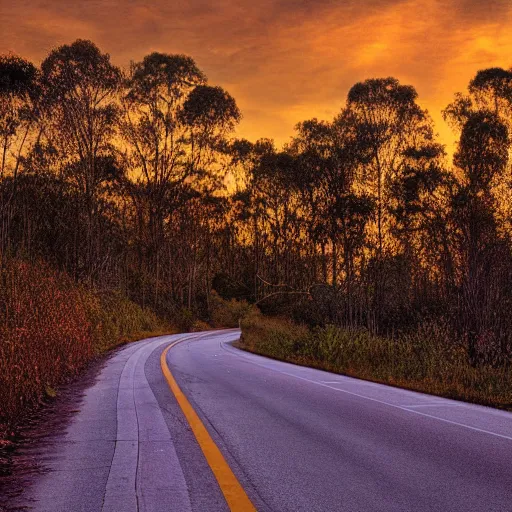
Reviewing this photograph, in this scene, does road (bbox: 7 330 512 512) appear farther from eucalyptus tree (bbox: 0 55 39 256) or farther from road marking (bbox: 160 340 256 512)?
eucalyptus tree (bbox: 0 55 39 256)

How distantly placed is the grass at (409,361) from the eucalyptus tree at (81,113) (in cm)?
1462

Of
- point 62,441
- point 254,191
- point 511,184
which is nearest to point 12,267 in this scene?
point 62,441

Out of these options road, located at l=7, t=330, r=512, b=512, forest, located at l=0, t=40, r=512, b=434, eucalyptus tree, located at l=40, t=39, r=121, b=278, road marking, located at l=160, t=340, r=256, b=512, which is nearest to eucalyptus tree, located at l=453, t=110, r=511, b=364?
forest, located at l=0, t=40, r=512, b=434

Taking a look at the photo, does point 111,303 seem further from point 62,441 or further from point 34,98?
point 62,441

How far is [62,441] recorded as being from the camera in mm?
6629

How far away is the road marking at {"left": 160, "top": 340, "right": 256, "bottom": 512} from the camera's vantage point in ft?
14.5

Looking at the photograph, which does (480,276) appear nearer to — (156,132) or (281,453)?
(281,453)

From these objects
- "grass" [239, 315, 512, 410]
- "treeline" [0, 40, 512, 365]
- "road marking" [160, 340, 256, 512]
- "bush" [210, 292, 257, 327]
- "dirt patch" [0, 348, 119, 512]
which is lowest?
"dirt patch" [0, 348, 119, 512]

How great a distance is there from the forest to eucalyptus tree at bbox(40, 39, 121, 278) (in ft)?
0.26

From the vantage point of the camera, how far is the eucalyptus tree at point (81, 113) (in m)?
31.3

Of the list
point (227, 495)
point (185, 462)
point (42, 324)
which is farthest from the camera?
point (42, 324)

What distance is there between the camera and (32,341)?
35.3ft

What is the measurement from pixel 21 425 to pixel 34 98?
25.4 meters

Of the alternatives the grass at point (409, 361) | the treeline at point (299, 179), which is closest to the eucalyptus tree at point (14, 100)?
the treeline at point (299, 179)
